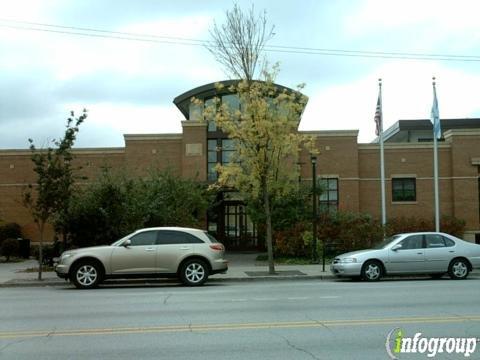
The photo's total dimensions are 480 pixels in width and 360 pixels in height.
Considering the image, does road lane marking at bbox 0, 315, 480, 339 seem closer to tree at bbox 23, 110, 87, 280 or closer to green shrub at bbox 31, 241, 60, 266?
tree at bbox 23, 110, 87, 280

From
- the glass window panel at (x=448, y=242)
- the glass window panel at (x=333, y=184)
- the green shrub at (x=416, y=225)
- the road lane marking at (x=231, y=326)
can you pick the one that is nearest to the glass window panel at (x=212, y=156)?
the glass window panel at (x=333, y=184)

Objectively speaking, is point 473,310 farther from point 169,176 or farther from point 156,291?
point 169,176

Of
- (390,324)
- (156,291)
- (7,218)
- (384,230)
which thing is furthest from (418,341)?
(7,218)

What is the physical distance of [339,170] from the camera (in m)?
34.4

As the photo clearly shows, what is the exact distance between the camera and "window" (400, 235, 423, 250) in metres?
17.7

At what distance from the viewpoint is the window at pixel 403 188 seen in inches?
1364

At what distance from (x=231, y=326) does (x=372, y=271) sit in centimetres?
919

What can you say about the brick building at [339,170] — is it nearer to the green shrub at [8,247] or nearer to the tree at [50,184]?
the green shrub at [8,247]

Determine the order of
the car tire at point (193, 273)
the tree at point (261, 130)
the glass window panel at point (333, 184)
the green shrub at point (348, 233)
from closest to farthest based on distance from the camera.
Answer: the car tire at point (193, 273)
the tree at point (261, 130)
the green shrub at point (348, 233)
the glass window panel at point (333, 184)

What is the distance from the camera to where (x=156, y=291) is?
15.3 meters

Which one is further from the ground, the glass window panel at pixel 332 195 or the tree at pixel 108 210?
the glass window panel at pixel 332 195

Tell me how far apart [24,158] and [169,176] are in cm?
1278

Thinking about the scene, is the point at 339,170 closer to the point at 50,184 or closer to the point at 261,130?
the point at 261,130
